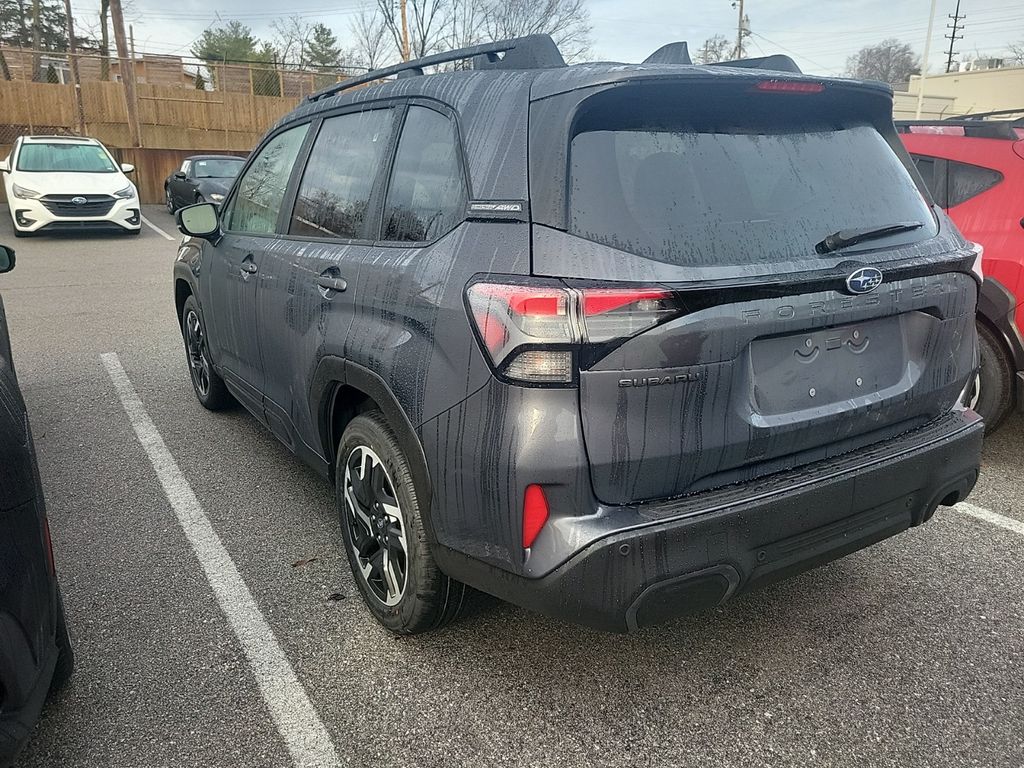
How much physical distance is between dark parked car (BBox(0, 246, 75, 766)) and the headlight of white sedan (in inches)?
524

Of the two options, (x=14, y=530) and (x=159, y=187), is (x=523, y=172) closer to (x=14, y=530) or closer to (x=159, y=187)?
(x=14, y=530)

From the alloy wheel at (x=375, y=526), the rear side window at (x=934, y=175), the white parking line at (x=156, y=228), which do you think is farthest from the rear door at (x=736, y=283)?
the white parking line at (x=156, y=228)

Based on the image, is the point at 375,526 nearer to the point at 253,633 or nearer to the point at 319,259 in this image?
the point at 253,633

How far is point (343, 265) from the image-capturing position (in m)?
2.72

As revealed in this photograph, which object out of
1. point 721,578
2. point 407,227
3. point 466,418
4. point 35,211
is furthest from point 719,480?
point 35,211

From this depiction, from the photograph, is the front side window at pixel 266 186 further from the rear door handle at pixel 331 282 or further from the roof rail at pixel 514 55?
the roof rail at pixel 514 55

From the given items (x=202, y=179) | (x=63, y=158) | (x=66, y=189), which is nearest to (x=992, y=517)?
(x=66, y=189)

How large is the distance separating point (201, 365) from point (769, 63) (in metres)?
3.82

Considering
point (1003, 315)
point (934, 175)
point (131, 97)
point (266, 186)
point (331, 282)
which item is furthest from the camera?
point (131, 97)

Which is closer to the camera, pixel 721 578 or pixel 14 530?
pixel 14 530

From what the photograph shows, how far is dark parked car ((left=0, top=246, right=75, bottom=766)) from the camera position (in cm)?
176

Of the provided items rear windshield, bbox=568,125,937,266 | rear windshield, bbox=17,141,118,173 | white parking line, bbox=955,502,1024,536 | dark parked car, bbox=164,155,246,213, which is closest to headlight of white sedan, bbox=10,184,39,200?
rear windshield, bbox=17,141,118,173

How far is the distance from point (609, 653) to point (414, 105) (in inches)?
76.3

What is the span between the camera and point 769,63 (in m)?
2.59
